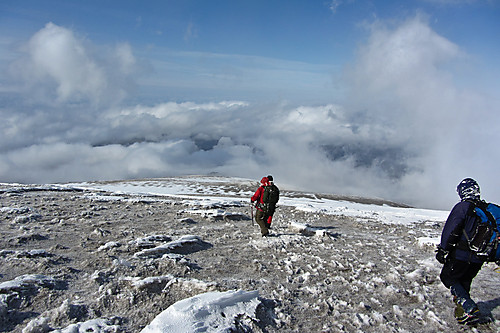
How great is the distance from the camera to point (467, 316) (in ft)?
18.1

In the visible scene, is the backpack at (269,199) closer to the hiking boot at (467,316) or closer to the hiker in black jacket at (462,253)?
the hiker in black jacket at (462,253)

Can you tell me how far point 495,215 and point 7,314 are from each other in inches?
326

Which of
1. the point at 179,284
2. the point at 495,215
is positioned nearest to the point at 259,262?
the point at 179,284

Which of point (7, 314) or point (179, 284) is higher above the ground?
point (179, 284)

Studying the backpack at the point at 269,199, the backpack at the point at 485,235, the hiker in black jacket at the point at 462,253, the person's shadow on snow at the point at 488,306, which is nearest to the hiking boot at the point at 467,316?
the hiker in black jacket at the point at 462,253

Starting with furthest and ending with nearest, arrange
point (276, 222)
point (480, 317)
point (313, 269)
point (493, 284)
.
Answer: point (276, 222) < point (313, 269) < point (493, 284) < point (480, 317)

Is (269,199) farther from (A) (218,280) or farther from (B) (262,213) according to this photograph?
(A) (218,280)

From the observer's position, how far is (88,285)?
21.8 ft

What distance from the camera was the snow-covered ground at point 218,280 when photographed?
5434mm

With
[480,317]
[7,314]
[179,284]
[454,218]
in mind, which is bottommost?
[7,314]

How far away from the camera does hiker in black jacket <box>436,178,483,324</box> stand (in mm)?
5359

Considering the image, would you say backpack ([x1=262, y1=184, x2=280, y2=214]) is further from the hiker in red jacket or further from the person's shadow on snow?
the person's shadow on snow

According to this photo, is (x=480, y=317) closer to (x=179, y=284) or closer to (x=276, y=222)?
(x=179, y=284)

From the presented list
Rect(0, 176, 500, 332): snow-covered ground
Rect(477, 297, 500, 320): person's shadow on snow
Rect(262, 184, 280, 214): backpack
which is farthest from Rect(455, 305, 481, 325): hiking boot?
Rect(262, 184, 280, 214): backpack
